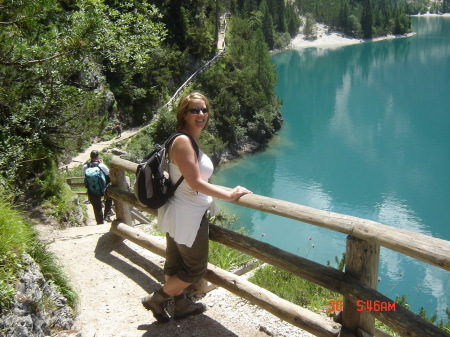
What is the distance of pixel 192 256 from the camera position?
342 centimetres

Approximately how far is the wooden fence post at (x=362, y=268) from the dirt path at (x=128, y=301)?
0.90m

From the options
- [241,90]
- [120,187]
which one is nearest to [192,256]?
[120,187]

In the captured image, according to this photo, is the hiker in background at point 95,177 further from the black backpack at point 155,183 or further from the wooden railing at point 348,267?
the black backpack at point 155,183

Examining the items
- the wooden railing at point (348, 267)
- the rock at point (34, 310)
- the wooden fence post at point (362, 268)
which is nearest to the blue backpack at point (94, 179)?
the rock at point (34, 310)

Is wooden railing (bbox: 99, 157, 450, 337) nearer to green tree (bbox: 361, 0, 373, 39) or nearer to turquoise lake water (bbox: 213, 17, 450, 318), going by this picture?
turquoise lake water (bbox: 213, 17, 450, 318)

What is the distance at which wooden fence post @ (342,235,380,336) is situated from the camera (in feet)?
9.61

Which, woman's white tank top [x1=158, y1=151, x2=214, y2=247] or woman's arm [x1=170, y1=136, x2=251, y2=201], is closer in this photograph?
woman's arm [x1=170, y1=136, x2=251, y2=201]

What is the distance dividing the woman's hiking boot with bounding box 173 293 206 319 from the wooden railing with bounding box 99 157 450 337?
294 millimetres

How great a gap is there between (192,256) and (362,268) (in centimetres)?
130

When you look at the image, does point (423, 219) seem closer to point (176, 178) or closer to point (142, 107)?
point (142, 107)

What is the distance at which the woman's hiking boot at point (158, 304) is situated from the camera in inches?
143

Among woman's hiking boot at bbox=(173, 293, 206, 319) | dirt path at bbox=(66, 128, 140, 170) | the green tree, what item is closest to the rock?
woman's hiking boot at bbox=(173, 293, 206, 319)

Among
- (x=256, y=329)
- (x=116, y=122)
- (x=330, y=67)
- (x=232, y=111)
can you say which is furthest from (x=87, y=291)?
(x=330, y=67)
